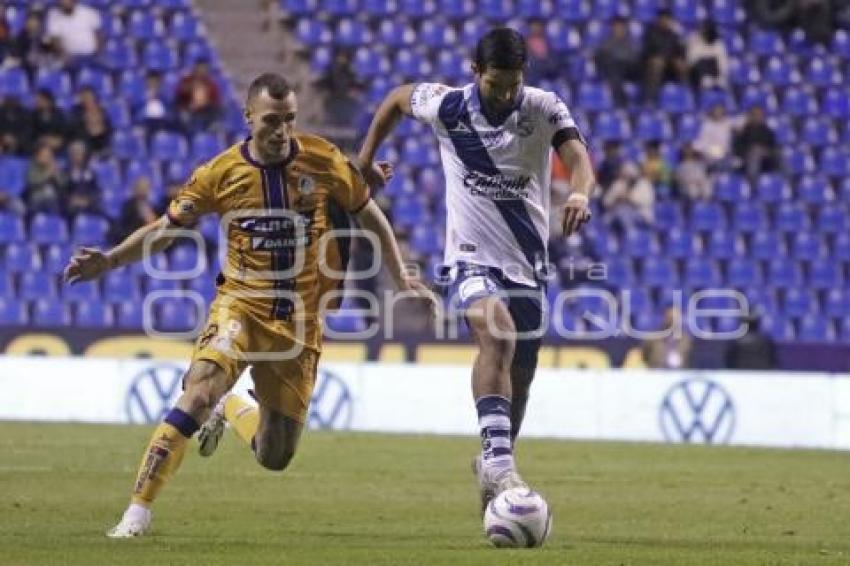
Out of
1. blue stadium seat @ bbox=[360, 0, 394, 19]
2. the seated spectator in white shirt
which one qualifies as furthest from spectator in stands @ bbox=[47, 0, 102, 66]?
blue stadium seat @ bbox=[360, 0, 394, 19]

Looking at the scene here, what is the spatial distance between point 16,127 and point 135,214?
7.89 ft

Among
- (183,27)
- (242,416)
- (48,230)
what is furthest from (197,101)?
(242,416)

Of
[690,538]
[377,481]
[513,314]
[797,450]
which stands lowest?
[797,450]

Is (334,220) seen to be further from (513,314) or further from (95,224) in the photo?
(95,224)

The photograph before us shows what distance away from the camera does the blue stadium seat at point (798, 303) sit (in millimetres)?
25391

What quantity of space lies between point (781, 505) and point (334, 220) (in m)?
3.81

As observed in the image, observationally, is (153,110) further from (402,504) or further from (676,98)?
(402,504)

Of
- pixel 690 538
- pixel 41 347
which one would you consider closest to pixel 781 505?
pixel 690 538

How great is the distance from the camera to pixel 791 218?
26594mm

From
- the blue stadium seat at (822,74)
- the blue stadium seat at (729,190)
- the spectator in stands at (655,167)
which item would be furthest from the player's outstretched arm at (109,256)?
the blue stadium seat at (822,74)

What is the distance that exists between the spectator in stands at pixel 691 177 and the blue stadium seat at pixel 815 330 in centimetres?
234

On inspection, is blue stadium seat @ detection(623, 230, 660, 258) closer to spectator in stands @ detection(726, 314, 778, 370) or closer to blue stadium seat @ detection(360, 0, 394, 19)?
spectator in stands @ detection(726, 314, 778, 370)

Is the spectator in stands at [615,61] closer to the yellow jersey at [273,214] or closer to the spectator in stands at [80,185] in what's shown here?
the spectator in stands at [80,185]

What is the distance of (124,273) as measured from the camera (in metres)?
23.5
